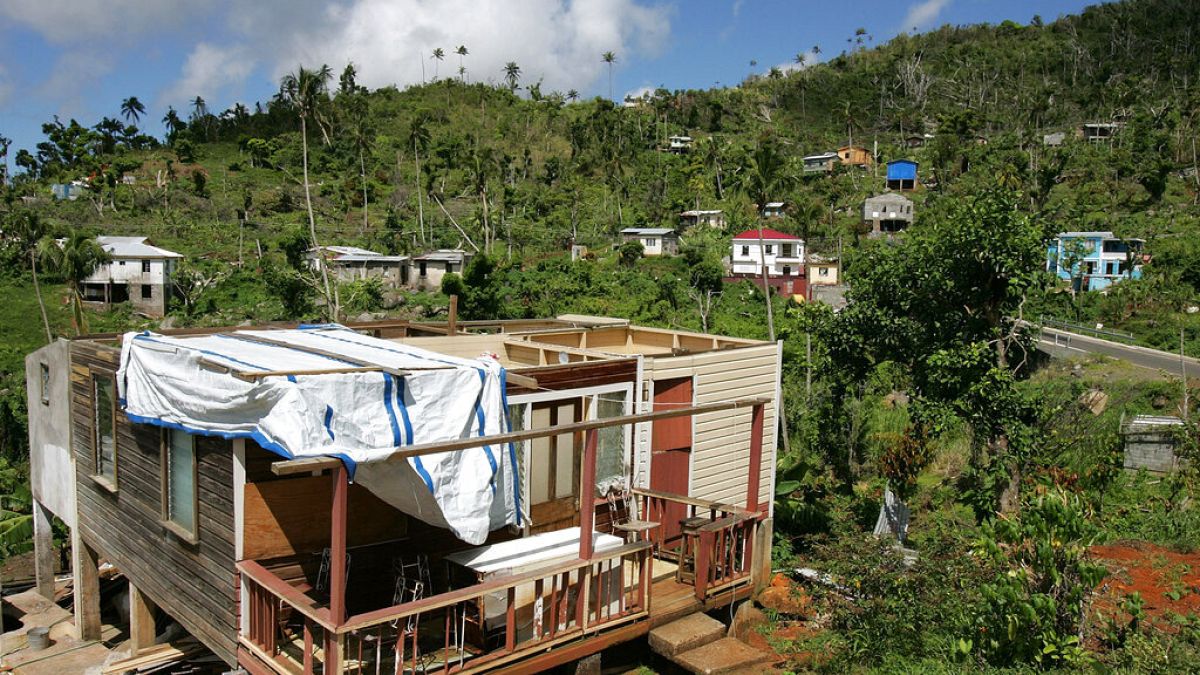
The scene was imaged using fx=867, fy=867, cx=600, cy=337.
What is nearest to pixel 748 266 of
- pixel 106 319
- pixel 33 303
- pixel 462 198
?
pixel 462 198

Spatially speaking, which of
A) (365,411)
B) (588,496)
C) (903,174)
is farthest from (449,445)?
(903,174)

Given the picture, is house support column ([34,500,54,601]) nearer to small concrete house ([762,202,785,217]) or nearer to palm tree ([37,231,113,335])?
palm tree ([37,231,113,335])

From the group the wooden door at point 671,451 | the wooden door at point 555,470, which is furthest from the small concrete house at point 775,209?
the wooden door at point 555,470

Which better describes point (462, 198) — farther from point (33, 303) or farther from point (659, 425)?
point (659, 425)

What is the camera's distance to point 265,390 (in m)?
6.60

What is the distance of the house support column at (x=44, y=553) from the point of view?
13.1 meters

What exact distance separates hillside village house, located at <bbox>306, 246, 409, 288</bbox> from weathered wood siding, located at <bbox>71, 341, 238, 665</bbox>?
40733 millimetres

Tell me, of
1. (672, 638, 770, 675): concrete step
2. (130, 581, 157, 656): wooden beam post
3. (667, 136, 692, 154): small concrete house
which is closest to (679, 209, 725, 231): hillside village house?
(667, 136, 692, 154): small concrete house

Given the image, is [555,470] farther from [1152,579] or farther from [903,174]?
[903,174]

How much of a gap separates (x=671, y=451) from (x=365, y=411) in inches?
196

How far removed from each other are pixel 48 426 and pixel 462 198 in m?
70.1

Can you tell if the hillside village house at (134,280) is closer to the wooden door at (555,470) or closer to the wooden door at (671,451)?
the wooden door at (671,451)

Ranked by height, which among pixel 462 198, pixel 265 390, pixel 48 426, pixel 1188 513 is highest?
pixel 462 198

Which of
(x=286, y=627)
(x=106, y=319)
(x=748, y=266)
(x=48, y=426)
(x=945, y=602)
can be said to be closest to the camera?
(x=286, y=627)
